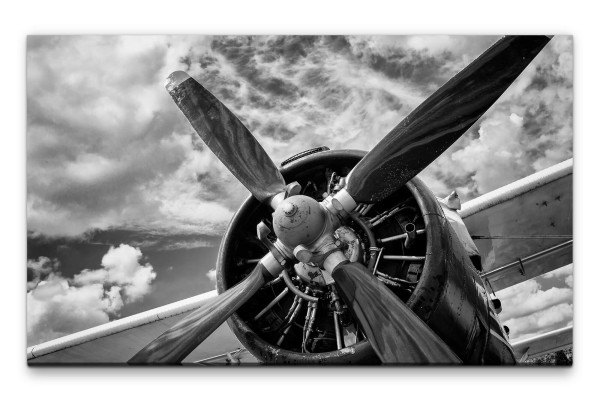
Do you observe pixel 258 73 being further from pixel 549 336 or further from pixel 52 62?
pixel 549 336

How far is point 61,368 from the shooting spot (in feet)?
11.9

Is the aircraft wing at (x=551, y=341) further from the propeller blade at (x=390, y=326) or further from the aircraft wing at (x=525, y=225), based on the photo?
the propeller blade at (x=390, y=326)

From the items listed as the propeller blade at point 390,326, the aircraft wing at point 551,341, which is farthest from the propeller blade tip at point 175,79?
the aircraft wing at point 551,341

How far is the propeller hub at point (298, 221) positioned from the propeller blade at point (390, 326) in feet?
0.81

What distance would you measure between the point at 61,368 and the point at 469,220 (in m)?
2.48

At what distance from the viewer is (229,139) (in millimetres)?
3160

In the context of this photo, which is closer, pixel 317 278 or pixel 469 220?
pixel 317 278

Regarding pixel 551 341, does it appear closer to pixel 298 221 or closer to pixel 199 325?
pixel 298 221

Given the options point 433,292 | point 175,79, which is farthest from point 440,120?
point 175,79

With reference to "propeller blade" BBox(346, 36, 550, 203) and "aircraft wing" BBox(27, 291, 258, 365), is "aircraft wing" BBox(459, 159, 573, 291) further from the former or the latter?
"aircraft wing" BBox(27, 291, 258, 365)

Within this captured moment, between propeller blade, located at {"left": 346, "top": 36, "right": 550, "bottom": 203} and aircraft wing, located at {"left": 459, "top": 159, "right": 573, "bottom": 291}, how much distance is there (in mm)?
1147

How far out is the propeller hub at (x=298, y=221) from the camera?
275cm
